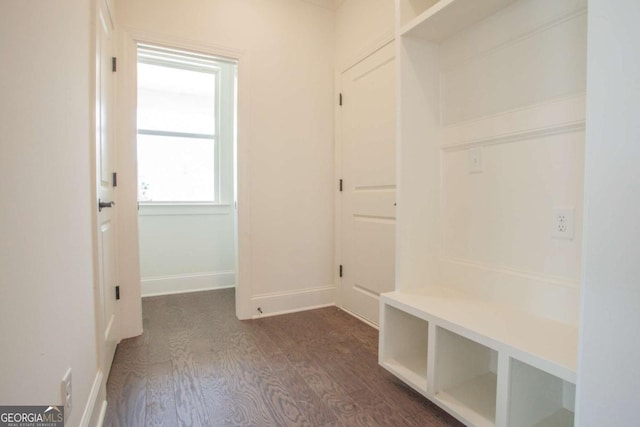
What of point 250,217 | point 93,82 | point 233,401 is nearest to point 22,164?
point 93,82

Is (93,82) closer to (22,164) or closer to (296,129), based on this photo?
(22,164)

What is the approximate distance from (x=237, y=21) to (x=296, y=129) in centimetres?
91

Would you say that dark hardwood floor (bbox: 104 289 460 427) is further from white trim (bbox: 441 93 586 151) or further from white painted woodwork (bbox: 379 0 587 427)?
white trim (bbox: 441 93 586 151)

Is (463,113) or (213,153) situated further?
(213,153)

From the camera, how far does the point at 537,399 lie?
117 cm

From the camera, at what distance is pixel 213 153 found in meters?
3.66

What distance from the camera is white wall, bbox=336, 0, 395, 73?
2.26 metres

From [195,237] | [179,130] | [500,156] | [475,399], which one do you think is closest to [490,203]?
[500,156]

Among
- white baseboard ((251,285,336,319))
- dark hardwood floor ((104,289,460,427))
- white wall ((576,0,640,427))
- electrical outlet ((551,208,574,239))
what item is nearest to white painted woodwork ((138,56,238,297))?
dark hardwood floor ((104,289,460,427))

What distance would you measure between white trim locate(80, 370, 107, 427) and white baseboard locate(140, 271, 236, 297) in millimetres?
1947

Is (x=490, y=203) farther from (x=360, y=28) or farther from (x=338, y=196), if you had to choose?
(x=360, y=28)

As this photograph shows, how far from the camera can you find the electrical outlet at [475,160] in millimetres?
1563

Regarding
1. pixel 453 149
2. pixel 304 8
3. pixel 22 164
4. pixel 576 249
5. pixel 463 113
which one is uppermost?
pixel 304 8

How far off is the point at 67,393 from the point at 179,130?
9.90 feet
